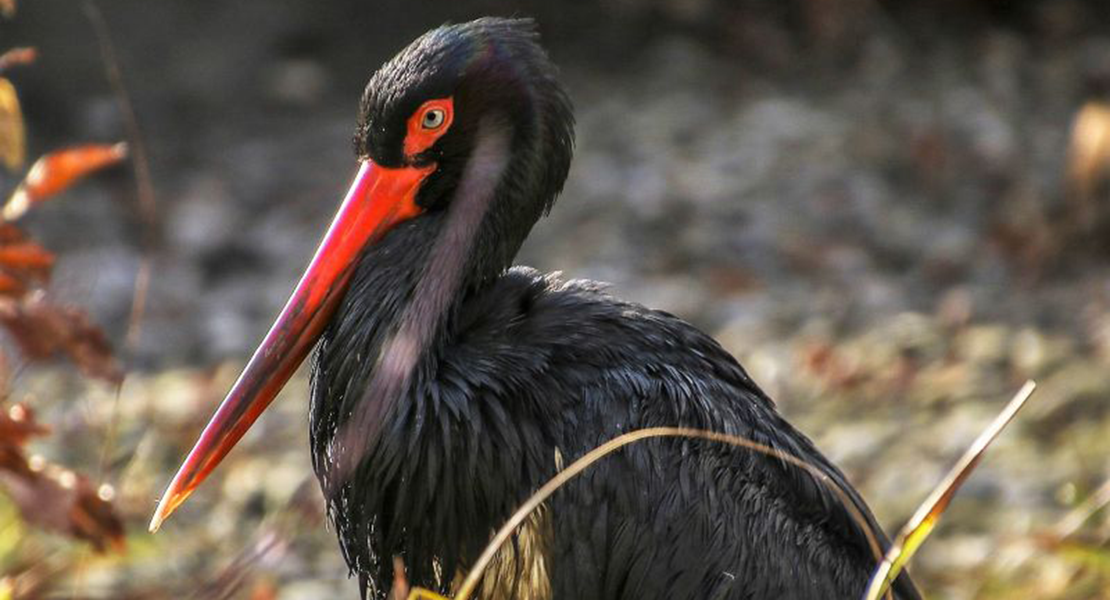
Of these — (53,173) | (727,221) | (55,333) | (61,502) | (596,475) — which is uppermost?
(727,221)

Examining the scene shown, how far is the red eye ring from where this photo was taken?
382cm

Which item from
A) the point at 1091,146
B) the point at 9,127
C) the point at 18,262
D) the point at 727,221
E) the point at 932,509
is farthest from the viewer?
the point at 727,221

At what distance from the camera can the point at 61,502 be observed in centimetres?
364

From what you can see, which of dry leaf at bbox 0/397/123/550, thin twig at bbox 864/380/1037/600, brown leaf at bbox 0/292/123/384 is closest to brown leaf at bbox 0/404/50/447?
dry leaf at bbox 0/397/123/550

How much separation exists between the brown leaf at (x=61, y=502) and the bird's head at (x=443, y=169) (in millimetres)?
220

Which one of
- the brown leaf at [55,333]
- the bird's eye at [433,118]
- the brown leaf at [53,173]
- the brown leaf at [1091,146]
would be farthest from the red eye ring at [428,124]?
the brown leaf at [1091,146]

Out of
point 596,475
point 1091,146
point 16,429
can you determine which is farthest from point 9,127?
point 1091,146

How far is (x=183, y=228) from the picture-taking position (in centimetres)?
892

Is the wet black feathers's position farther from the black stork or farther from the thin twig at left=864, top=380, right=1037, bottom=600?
the thin twig at left=864, top=380, right=1037, bottom=600

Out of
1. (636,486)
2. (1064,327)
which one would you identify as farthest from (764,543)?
(1064,327)

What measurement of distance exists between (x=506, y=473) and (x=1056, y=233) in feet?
19.4

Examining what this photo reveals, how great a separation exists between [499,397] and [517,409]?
0.04 meters

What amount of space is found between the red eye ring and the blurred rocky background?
2429mm

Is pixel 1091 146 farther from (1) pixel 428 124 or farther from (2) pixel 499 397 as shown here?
(2) pixel 499 397
